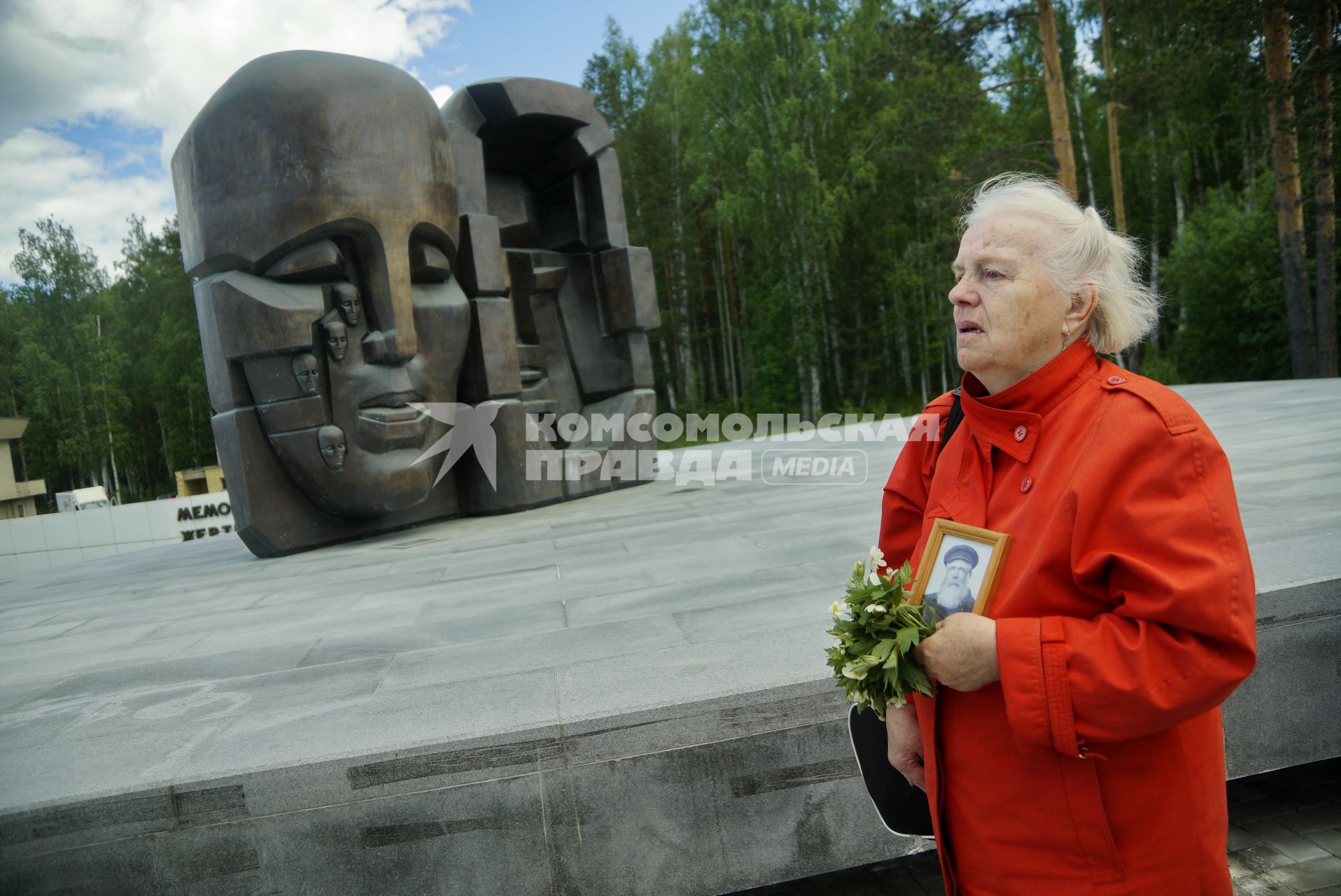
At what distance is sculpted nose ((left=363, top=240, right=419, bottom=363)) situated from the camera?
680 cm

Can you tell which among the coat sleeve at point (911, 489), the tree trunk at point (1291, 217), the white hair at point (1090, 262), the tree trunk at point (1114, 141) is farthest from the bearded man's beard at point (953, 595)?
the tree trunk at point (1114, 141)

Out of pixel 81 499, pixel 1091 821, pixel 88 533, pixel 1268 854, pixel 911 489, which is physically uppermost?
pixel 911 489

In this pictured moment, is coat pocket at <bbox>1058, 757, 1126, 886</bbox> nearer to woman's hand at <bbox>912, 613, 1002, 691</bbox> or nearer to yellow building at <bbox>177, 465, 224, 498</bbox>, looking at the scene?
woman's hand at <bbox>912, 613, 1002, 691</bbox>

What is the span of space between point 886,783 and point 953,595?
55 centimetres

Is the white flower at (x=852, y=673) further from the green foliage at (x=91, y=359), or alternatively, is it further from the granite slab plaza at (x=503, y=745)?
the green foliage at (x=91, y=359)

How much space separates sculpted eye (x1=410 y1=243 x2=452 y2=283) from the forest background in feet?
28.4

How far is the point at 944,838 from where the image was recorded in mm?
1526

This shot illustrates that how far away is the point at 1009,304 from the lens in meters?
1.48

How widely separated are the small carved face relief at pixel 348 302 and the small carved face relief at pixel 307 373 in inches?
16.7

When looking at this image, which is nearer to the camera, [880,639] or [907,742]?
[880,639]

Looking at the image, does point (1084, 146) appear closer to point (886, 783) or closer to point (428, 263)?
point (428, 263)

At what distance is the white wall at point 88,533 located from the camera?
14491 millimetres

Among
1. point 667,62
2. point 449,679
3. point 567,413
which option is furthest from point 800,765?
point 667,62

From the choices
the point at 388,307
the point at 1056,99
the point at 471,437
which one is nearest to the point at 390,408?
the point at 388,307
